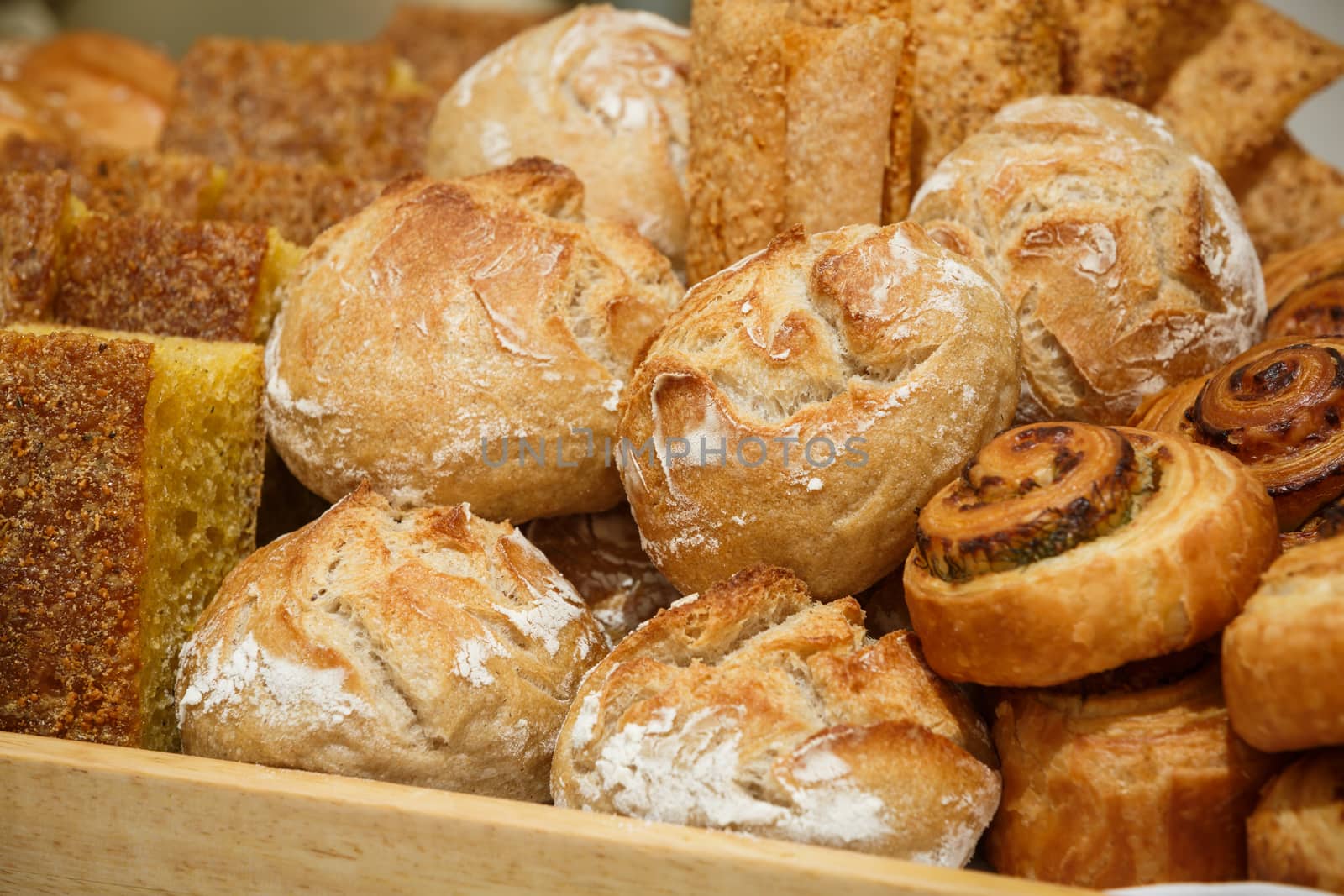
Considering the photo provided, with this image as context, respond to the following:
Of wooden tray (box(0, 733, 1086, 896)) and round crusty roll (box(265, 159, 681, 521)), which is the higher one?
round crusty roll (box(265, 159, 681, 521))

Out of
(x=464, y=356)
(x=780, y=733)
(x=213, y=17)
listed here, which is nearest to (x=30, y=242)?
(x=464, y=356)

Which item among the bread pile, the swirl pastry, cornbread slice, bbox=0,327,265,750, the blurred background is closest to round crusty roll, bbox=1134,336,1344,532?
the bread pile

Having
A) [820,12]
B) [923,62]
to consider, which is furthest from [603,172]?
[923,62]

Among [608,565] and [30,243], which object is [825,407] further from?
[30,243]

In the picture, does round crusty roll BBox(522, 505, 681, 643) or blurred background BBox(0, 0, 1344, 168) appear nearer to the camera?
round crusty roll BBox(522, 505, 681, 643)

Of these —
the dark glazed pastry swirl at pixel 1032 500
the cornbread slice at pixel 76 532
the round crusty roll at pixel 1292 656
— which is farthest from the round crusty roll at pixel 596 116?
the round crusty roll at pixel 1292 656

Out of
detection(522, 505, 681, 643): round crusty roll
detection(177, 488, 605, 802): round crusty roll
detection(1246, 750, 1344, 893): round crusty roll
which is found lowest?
detection(522, 505, 681, 643): round crusty roll

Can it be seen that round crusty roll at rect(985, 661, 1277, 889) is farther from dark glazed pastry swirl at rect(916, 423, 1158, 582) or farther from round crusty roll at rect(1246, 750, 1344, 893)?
dark glazed pastry swirl at rect(916, 423, 1158, 582)
